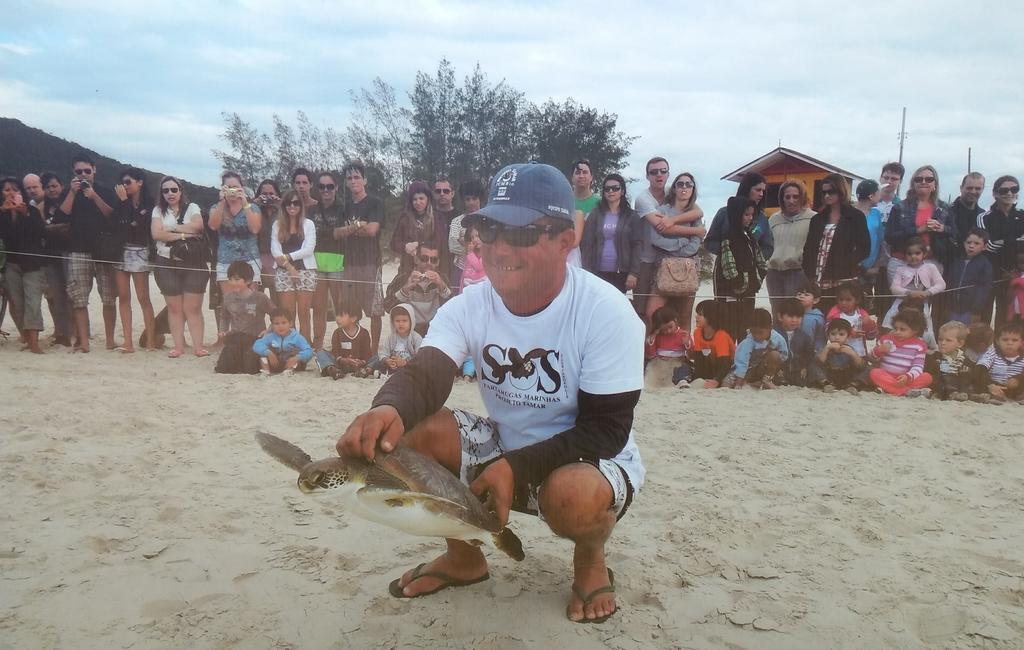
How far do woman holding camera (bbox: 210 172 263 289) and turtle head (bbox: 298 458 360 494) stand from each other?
190 inches

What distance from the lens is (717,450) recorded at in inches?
149

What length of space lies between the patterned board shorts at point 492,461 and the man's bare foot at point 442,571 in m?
0.25

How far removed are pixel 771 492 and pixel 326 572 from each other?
199cm

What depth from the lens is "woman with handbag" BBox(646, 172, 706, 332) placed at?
5.69 m

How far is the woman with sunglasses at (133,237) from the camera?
250 inches

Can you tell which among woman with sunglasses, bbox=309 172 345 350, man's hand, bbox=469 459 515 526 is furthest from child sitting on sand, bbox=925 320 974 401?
woman with sunglasses, bbox=309 172 345 350

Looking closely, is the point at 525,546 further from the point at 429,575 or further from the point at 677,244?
the point at 677,244

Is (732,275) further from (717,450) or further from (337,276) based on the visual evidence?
(337,276)

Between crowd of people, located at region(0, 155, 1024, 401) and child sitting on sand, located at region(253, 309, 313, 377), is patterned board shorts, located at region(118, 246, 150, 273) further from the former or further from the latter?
child sitting on sand, located at region(253, 309, 313, 377)

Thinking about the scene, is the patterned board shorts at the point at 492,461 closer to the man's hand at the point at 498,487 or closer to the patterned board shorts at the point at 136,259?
the man's hand at the point at 498,487

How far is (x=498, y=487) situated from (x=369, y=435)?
36 cm

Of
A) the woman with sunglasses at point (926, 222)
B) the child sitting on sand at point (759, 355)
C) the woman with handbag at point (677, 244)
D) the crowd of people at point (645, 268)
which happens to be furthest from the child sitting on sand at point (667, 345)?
the woman with sunglasses at point (926, 222)

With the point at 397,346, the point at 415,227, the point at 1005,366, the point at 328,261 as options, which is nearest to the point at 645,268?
the point at 415,227

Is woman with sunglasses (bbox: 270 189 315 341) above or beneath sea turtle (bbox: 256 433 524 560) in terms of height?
above
